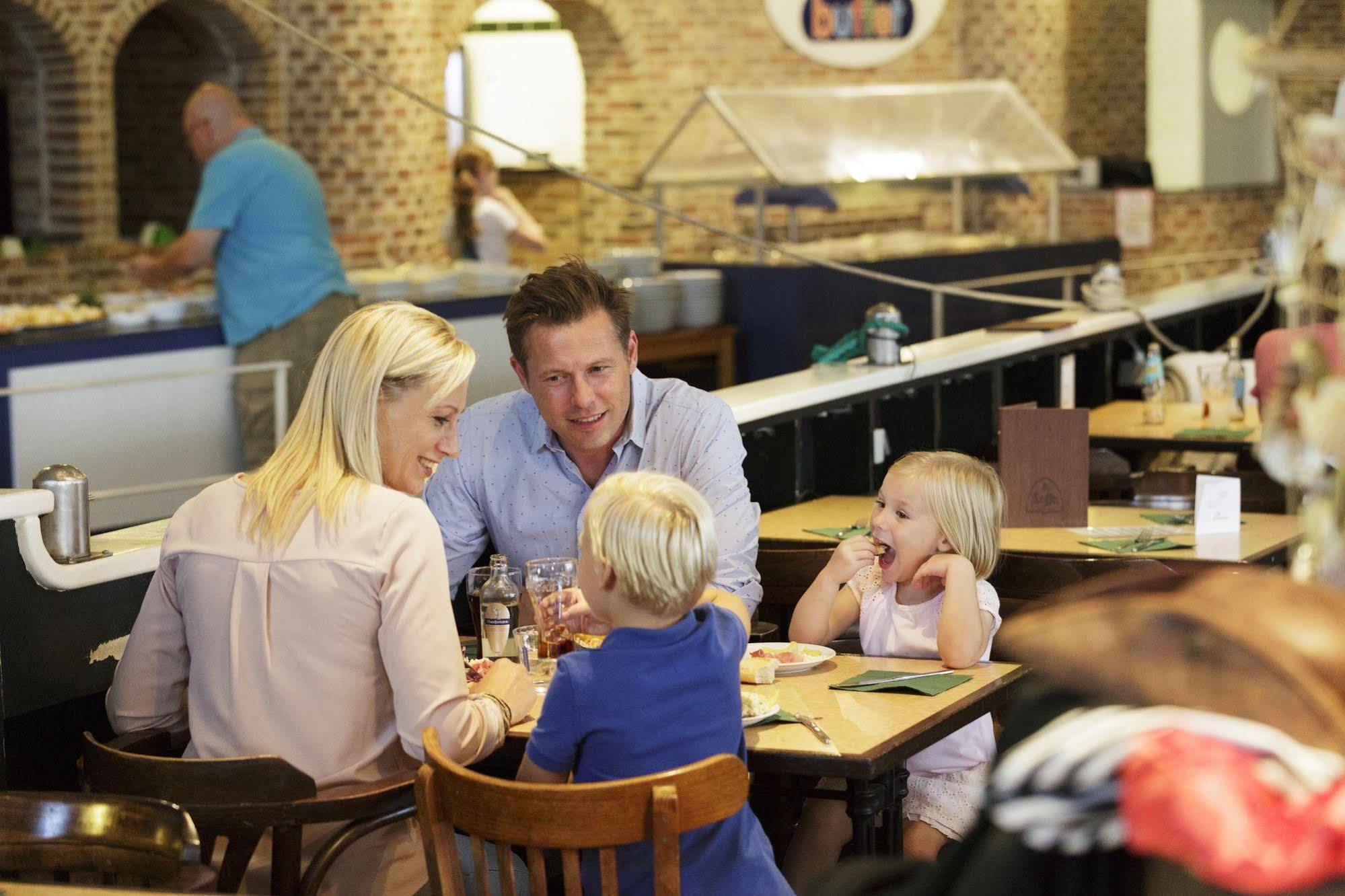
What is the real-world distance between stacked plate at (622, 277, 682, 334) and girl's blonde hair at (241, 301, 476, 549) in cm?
488

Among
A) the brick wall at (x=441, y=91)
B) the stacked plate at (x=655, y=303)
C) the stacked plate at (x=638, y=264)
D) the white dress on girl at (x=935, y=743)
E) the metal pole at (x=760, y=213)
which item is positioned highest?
the brick wall at (x=441, y=91)

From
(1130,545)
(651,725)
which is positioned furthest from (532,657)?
(1130,545)

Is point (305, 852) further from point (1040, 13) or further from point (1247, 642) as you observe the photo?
point (1040, 13)

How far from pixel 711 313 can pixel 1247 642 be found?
7046 millimetres

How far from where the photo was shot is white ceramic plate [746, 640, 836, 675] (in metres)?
2.74

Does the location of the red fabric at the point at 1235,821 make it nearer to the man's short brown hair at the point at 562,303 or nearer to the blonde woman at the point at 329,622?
the blonde woman at the point at 329,622

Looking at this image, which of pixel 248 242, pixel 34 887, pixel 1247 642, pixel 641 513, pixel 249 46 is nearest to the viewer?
pixel 1247 642

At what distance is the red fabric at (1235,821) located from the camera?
84 cm

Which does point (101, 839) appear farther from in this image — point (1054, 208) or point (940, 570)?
point (1054, 208)

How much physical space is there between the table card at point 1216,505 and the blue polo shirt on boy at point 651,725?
193 centimetres

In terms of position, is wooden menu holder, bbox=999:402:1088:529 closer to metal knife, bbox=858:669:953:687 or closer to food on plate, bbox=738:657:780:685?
metal knife, bbox=858:669:953:687

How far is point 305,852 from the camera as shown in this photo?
2.48 meters

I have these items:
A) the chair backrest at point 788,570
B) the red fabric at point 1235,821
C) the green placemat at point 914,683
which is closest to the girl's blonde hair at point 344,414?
the green placemat at point 914,683

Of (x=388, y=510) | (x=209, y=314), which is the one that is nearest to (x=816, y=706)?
(x=388, y=510)
